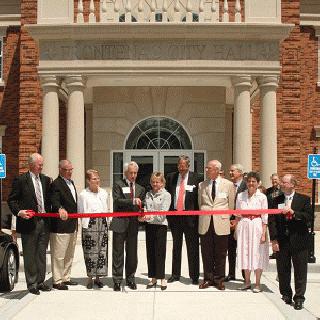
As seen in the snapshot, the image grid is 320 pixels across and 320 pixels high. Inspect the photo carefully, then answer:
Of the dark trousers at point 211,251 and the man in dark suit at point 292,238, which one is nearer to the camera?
the man in dark suit at point 292,238

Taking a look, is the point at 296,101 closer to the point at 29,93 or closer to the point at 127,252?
the point at 29,93

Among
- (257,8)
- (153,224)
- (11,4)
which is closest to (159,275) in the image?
(153,224)

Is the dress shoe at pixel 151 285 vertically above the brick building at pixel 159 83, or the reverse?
the brick building at pixel 159 83

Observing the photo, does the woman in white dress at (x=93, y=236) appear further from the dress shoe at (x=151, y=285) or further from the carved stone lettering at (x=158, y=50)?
the carved stone lettering at (x=158, y=50)

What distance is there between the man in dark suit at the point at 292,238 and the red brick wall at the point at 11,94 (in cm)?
1433

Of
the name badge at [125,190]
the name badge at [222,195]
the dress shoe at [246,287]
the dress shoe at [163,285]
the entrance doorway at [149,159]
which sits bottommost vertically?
the dress shoe at [246,287]

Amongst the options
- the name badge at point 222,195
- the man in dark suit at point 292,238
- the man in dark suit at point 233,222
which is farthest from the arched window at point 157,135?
the man in dark suit at point 292,238

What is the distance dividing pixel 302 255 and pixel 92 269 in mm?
3207

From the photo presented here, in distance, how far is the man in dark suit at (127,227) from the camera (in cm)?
977

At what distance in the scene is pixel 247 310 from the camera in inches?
318

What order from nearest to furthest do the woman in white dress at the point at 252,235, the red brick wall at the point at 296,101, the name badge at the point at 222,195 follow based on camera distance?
the woman in white dress at the point at 252,235 → the name badge at the point at 222,195 → the red brick wall at the point at 296,101

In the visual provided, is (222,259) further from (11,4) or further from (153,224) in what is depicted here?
(11,4)

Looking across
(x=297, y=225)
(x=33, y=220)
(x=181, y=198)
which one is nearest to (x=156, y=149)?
(x=181, y=198)

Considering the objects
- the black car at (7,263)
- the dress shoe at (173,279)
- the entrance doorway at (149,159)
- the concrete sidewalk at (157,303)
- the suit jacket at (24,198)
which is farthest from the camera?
the entrance doorway at (149,159)
